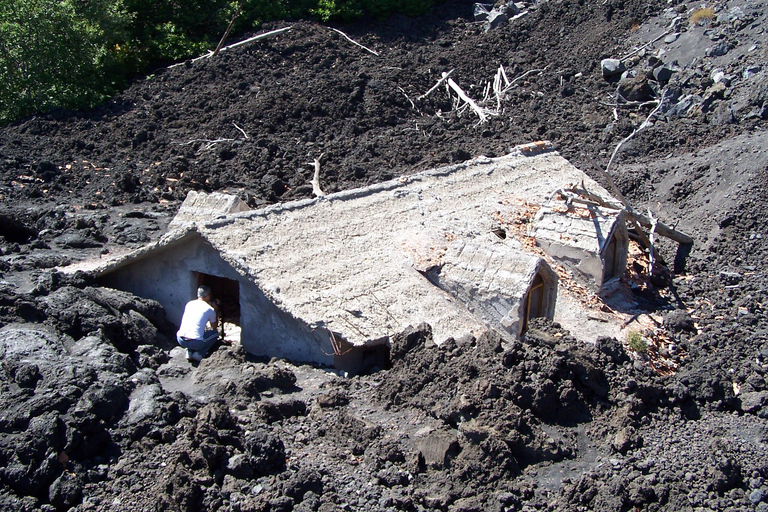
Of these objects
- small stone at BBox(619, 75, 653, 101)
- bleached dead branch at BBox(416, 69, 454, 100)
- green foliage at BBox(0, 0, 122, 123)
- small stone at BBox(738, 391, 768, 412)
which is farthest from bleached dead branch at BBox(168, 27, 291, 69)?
small stone at BBox(738, 391, 768, 412)

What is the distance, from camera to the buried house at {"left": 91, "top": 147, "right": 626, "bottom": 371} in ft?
30.0

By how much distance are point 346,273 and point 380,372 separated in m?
1.73

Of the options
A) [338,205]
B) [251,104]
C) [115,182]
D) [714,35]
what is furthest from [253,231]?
[714,35]

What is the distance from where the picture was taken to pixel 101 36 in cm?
2061

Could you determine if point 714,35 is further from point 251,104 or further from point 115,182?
point 115,182

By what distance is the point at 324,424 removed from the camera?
24.2 ft

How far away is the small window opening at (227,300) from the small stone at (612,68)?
44.3 ft

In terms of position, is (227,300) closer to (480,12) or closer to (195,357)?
(195,357)

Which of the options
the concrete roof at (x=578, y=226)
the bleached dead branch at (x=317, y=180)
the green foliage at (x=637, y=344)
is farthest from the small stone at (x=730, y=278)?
the bleached dead branch at (x=317, y=180)

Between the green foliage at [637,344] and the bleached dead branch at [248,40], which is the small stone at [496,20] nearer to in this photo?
the bleached dead branch at [248,40]

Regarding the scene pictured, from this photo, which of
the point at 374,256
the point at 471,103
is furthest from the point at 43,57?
the point at 374,256

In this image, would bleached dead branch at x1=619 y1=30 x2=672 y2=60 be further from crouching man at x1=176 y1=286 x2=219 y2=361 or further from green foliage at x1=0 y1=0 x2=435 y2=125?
crouching man at x1=176 y1=286 x2=219 y2=361

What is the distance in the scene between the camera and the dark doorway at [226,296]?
437 inches

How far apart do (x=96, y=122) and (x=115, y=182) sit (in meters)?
4.16
